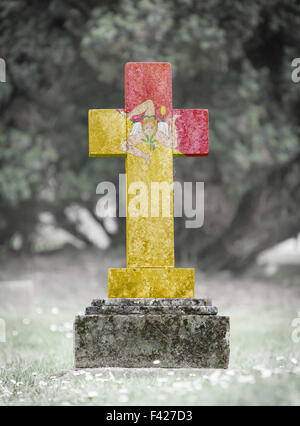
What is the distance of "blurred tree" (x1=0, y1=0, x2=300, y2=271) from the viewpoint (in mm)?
8992

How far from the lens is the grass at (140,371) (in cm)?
314

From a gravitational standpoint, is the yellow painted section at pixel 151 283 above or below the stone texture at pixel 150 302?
above

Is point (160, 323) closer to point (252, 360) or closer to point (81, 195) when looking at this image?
point (252, 360)

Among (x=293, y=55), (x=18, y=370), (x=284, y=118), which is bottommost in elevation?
(x=18, y=370)

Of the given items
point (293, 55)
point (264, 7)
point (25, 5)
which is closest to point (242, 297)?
point (293, 55)

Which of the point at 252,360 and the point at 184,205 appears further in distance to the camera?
the point at 184,205

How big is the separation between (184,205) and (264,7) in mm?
4159

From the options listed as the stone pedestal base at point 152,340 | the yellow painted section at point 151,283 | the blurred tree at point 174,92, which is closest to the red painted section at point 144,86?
the yellow painted section at point 151,283

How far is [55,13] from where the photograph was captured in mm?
9305

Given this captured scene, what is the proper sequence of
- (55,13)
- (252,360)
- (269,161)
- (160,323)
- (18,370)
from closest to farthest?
(160,323) < (18,370) < (252,360) < (55,13) < (269,161)

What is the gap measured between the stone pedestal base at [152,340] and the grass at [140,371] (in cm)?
11

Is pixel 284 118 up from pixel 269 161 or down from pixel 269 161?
up

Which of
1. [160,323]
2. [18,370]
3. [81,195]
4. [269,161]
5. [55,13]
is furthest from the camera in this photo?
[81,195]

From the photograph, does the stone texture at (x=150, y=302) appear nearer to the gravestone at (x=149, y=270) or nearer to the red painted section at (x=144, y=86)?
the gravestone at (x=149, y=270)
